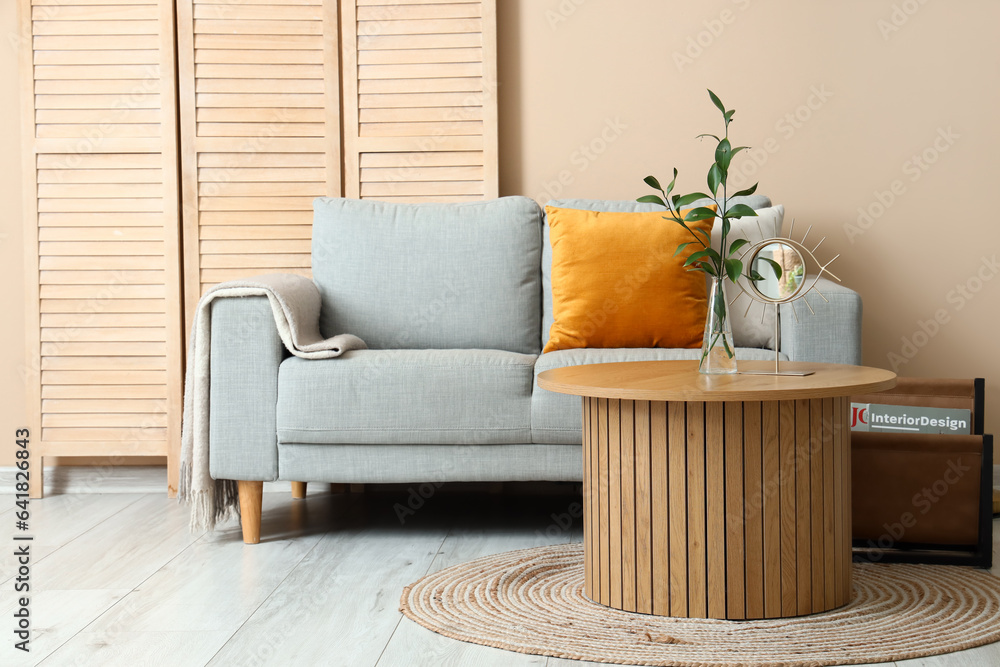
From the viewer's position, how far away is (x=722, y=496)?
1584 mm

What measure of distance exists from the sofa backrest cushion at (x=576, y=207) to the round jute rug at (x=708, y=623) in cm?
102

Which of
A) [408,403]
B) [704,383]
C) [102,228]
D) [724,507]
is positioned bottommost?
[724,507]

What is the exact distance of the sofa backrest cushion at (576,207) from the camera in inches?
109

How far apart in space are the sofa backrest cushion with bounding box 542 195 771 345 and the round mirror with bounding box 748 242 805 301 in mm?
908

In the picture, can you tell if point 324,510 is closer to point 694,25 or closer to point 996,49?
point 694,25

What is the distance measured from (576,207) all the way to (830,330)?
36.2 inches

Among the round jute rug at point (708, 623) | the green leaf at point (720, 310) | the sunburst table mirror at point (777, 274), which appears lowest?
the round jute rug at point (708, 623)

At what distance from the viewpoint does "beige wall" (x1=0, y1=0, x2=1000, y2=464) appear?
9.51 feet

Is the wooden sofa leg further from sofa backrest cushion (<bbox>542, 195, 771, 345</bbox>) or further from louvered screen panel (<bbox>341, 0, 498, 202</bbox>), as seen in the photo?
louvered screen panel (<bbox>341, 0, 498, 202</bbox>)

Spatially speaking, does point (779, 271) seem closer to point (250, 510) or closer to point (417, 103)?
point (250, 510)

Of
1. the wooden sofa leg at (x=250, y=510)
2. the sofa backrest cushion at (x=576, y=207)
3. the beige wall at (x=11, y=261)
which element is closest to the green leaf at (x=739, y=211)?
the sofa backrest cushion at (x=576, y=207)

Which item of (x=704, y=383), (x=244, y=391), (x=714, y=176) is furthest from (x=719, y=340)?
(x=244, y=391)

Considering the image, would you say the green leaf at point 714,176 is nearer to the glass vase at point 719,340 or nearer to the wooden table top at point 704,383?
the glass vase at point 719,340

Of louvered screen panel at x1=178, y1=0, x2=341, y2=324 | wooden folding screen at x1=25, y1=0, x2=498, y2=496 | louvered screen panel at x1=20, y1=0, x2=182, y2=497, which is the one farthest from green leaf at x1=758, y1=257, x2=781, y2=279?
louvered screen panel at x1=20, y1=0, x2=182, y2=497
